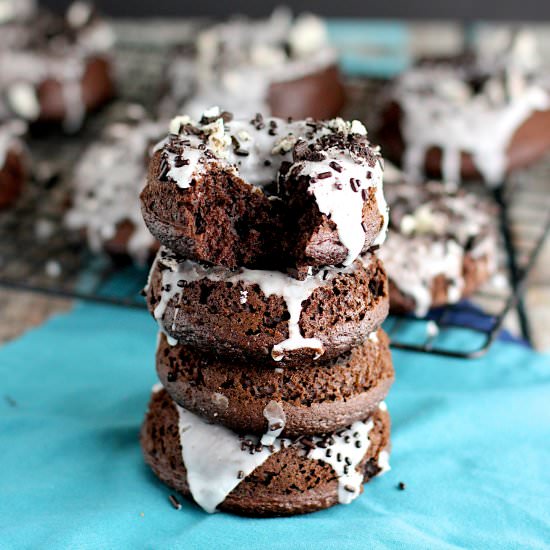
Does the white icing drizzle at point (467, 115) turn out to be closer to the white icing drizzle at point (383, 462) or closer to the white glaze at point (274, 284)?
the white icing drizzle at point (383, 462)

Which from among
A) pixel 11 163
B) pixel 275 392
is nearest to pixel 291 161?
pixel 275 392

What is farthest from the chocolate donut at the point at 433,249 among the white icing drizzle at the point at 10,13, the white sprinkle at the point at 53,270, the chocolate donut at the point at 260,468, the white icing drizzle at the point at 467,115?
the white icing drizzle at the point at 10,13

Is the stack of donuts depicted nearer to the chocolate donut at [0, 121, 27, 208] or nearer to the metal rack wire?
the metal rack wire

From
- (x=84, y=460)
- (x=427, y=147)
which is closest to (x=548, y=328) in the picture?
(x=427, y=147)

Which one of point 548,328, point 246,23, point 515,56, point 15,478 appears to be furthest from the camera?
point 246,23

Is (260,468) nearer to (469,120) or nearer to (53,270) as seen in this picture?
(53,270)

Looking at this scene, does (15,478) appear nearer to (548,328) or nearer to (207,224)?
(207,224)

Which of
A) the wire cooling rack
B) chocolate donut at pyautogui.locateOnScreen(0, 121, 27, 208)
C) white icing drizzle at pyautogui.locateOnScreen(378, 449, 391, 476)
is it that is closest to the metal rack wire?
the wire cooling rack
